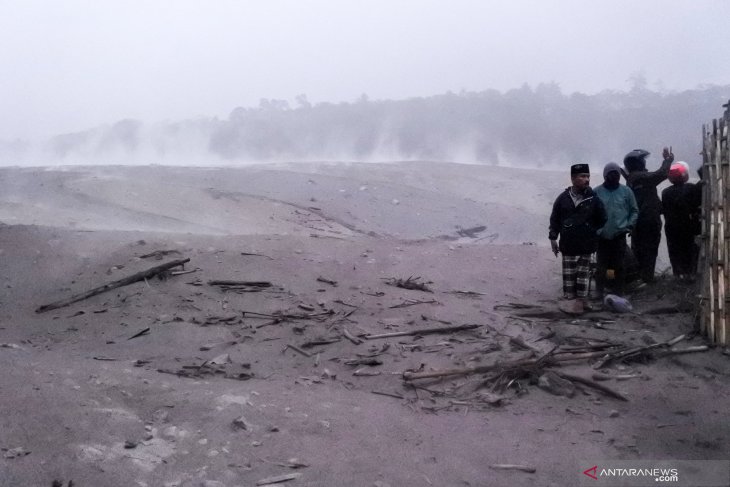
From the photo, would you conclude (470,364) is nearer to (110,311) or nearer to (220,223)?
(110,311)

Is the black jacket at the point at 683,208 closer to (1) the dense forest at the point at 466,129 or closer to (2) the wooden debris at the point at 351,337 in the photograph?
(2) the wooden debris at the point at 351,337

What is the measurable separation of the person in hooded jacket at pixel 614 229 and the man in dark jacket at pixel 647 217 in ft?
0.88

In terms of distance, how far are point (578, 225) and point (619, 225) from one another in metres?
0.60

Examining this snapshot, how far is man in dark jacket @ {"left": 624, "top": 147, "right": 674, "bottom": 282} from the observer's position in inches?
283

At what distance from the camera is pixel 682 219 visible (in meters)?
7.07

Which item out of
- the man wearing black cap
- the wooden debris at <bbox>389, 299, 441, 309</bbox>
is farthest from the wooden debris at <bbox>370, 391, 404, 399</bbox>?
the man wearing black cap

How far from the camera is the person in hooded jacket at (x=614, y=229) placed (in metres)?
6.84

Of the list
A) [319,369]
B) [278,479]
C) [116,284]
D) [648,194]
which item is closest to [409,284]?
[319,369]

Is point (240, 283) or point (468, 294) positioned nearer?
point (240, 283)

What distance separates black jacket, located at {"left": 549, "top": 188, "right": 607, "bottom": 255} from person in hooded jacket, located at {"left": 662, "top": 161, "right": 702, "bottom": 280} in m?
1.12

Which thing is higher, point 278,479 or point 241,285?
point 241,285

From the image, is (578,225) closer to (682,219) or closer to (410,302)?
(682,219)

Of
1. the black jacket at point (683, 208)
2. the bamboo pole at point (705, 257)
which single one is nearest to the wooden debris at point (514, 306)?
the bamboo pole at point (705, 257)

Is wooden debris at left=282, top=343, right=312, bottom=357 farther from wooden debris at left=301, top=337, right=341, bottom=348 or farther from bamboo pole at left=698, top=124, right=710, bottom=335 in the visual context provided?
bamboo pole at left=698, top=124, right=710, bottom=335
